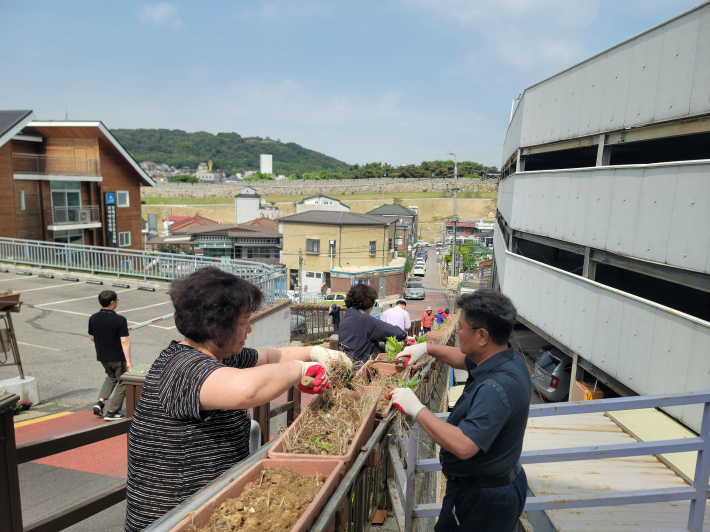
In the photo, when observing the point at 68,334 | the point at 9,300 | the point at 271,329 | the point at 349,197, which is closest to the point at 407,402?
the point at 9,300

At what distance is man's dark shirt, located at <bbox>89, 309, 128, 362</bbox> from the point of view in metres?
5.98

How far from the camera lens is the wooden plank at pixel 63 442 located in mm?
2279

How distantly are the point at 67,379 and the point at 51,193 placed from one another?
19.1 metres

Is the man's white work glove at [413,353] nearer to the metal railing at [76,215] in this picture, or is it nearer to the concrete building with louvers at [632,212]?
the concrete building with louvers at [632,212]

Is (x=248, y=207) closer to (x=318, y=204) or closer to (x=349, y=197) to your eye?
(x=318, y=204)

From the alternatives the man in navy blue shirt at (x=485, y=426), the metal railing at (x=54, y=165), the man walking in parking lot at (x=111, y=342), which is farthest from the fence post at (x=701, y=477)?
the metal railing at (x=54, y=165)

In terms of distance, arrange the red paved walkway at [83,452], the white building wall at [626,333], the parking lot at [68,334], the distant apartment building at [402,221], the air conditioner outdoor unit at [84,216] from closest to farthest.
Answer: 1. the red paved walkway at [83,452]
2. the white building wall at [626,333]
3. the parking lot at [68,334]
4. the air conditioner outdoor unit at [84,216]
5. the distant apartment building at [402,221]

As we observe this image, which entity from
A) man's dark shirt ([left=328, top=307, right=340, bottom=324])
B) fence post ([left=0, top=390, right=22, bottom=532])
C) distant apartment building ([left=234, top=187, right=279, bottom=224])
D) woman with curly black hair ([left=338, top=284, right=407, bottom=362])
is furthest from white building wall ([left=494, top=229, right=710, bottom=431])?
distant apartment building ([left=234, top=187, right=279, bottom=224])

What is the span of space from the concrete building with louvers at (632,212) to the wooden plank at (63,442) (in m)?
6.75

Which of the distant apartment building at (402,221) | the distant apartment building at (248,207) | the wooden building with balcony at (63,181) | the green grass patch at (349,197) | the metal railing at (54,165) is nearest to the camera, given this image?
the wooden building with balcony at (63,181)

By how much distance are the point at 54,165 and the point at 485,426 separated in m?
25.9

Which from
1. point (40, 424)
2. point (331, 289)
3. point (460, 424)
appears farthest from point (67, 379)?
point (331, 289)

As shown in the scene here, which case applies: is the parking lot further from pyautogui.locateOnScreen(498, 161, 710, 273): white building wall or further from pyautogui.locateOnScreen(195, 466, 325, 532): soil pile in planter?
pyautogui.locateOnScreen(498, 161, 710, 273): white building wall

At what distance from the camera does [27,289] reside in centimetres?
1288
